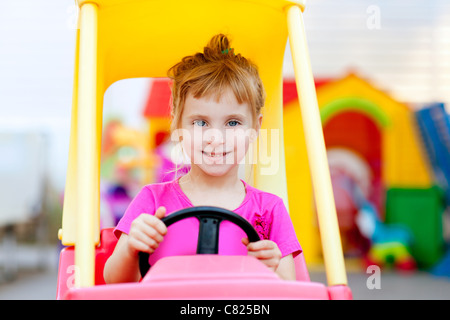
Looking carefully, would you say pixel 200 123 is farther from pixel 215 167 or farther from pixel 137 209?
pixel 137 209

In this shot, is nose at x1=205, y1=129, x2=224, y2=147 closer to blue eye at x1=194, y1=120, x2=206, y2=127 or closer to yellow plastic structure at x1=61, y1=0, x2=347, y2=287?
blue eye at x1=194, y1=120, x2=206, y2=127

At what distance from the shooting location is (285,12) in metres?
1.31

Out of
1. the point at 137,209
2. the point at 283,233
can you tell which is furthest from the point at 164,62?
the point at 283,233

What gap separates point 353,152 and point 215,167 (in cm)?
381

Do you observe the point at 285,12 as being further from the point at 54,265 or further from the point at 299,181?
the point at 54,265

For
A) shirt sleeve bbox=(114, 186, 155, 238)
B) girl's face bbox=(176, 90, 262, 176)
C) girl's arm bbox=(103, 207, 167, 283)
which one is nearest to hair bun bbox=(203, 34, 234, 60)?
girl's face bbox=(176, 90, 262, 176)

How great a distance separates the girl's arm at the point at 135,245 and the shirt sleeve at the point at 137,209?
2 centimetres

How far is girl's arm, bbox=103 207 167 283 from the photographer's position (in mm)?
1106

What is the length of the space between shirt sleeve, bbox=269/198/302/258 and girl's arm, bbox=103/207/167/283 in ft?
1.12

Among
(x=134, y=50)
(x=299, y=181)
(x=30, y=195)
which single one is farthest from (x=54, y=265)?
(x=134, y=50)

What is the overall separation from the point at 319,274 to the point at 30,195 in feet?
7.96

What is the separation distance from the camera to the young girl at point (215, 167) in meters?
1.25

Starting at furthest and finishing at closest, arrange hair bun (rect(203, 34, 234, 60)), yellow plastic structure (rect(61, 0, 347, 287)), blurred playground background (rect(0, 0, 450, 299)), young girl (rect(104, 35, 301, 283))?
blurred playground background (rect(0, 0, 450, 299)) < hair bun (rect(203, 34, 234, 60)) < young girl (rect(104, 35, 301, 283)) < yellow plastic structure (rect(61, 0, 347, 287))
